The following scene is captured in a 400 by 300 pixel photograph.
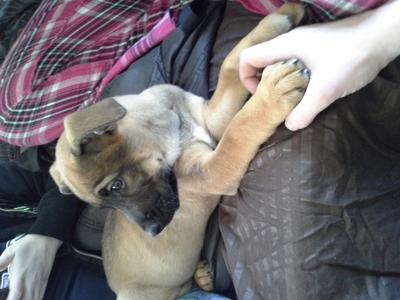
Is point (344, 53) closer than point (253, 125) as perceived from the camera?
Yes

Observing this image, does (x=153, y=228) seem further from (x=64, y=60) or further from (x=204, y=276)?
(x=64, y=60)

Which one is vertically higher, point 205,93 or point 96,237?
point 205,93

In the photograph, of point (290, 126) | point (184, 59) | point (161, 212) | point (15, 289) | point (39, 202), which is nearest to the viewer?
point (290, 126)

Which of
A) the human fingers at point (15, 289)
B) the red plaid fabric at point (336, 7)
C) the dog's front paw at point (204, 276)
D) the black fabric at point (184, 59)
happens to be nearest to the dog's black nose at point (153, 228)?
the dog's front paw at point (204, 276)

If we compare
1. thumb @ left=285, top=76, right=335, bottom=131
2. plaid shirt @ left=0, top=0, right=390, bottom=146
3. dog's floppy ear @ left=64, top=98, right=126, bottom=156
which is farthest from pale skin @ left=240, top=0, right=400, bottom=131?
plaid shirt @ left=0, top=0, right=390, bottom=146

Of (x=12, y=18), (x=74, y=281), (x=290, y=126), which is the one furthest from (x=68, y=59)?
(x=290, y=126)

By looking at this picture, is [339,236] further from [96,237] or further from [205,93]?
[96,237]

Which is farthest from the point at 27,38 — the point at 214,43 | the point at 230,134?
the point at 230,134

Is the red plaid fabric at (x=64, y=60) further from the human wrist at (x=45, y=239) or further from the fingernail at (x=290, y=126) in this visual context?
the fingernail at (x=290, y=126)
